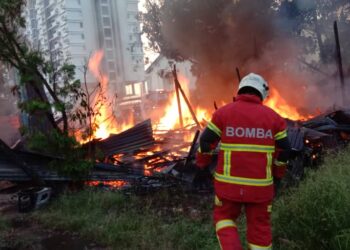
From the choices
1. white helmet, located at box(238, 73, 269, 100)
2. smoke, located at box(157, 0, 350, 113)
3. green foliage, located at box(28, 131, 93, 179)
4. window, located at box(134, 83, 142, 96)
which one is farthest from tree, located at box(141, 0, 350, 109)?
white helmet, located at box(238, 73, 269, 100)

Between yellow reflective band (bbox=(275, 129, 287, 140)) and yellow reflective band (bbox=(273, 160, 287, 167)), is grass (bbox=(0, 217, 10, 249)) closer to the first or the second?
yellow reflective band (bbox=(273, 160, 287, 167))

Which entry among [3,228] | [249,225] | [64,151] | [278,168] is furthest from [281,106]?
[249,225]

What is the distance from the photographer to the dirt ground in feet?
16.8

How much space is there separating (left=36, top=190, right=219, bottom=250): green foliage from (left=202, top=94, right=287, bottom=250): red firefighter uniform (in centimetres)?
98

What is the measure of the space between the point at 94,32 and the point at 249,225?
76.7 ft

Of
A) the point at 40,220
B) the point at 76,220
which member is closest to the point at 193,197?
the point at 76,220

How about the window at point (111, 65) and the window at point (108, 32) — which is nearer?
the window at point (108, 32)

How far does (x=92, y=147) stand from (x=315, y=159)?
420cm

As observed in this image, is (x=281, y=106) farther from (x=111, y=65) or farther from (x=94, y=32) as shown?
(x=94, y=32)

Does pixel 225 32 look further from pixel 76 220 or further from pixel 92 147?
pixel 76 220

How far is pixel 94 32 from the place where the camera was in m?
25.3

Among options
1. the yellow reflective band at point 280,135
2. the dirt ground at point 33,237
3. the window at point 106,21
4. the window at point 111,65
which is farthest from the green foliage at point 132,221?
the window at point 111,65

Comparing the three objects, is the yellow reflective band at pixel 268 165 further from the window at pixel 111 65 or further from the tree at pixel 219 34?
the window at pixel 111 65

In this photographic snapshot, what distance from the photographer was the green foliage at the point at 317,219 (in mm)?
3664
